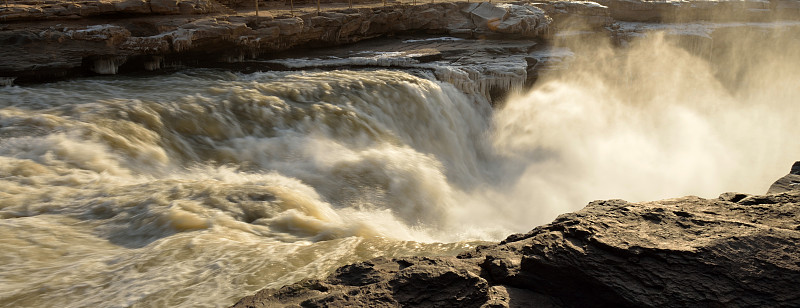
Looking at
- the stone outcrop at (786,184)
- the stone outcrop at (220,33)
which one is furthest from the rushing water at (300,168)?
the stone outcrop at (786,184)

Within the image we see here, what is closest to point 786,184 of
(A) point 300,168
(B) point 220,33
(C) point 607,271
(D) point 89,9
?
(C) point 607,271

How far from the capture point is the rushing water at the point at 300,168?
3.67m

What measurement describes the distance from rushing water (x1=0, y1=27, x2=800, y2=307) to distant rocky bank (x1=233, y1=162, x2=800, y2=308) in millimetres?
823

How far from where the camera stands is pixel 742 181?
9688 millimetres

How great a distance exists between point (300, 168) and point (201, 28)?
452 cm

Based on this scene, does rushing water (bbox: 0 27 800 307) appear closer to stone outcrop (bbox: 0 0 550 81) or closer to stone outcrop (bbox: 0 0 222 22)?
stone outcrop (bbox: 0 0 550 81)

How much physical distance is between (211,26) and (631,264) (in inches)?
334

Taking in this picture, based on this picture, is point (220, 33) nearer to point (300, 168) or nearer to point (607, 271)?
point (300, 168)

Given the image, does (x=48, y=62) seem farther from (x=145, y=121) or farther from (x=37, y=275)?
(x=37, y=275)

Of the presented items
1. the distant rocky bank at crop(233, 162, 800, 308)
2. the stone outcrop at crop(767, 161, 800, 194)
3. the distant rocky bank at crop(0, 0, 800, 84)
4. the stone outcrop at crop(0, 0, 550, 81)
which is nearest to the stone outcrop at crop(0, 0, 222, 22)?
the distant rocky bank at crop(0, 0, 800, 84)

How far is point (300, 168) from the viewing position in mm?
6215

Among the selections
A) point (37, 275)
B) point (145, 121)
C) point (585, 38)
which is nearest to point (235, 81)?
point (145, 121)

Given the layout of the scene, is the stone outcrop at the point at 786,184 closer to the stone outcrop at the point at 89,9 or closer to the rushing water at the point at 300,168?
the rushing water at the point at 300,168

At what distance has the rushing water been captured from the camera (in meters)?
3.67
